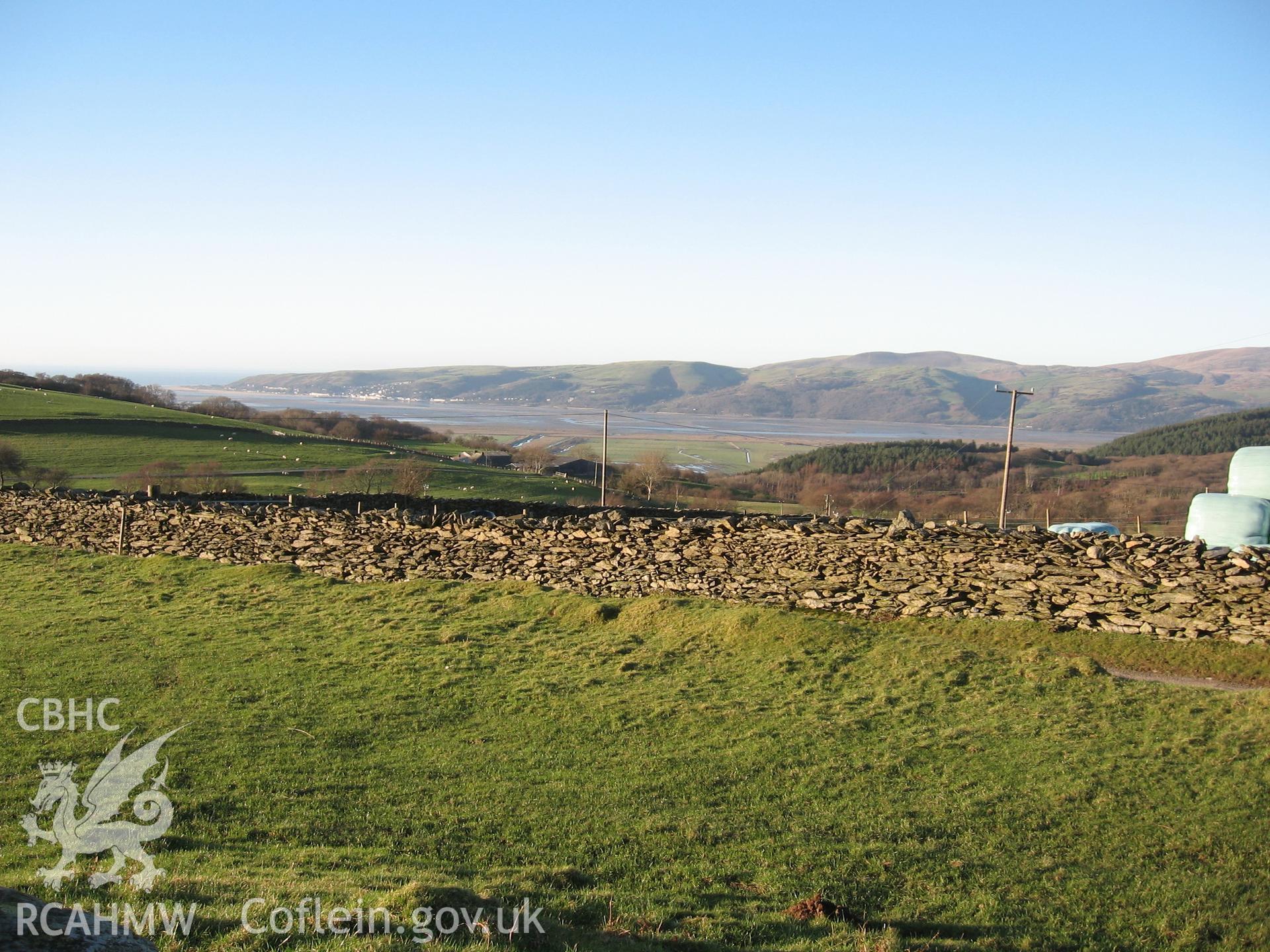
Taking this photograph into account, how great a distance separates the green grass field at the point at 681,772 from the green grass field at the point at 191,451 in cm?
2976

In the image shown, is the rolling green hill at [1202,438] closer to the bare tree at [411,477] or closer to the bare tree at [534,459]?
the bare tree at [534,459]

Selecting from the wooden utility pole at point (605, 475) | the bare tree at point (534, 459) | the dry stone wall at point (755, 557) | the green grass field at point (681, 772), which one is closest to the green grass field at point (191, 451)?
the wooden utility pole at point (605, 475)

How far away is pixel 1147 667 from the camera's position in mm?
11859

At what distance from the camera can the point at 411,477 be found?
5081cm

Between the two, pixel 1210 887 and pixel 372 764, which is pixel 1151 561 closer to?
pixel 1210 887

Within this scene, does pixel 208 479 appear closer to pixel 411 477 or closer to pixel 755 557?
pixel 411 477

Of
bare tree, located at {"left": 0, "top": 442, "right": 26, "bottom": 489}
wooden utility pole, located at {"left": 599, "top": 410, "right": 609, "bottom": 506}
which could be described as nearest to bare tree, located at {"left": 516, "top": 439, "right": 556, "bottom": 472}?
wooden utility pole, located at {"left": 599, "top": 410, "right": 609, "bottom": 506}

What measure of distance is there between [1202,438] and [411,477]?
90163 mm

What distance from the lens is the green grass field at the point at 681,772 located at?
18.8ft

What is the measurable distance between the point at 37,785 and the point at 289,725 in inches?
108

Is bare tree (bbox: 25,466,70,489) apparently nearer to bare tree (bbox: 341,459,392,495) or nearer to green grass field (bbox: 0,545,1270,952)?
bare tree (bbox: 341,459,392,495)

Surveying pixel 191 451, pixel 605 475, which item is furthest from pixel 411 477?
pixel 191 451

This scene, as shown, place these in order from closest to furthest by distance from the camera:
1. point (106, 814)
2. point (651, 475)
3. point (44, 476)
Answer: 1. point (106, 814)
2. point (44, 476)
3. point (651, 475)

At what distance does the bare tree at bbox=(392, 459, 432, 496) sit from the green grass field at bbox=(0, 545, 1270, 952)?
107 feet
